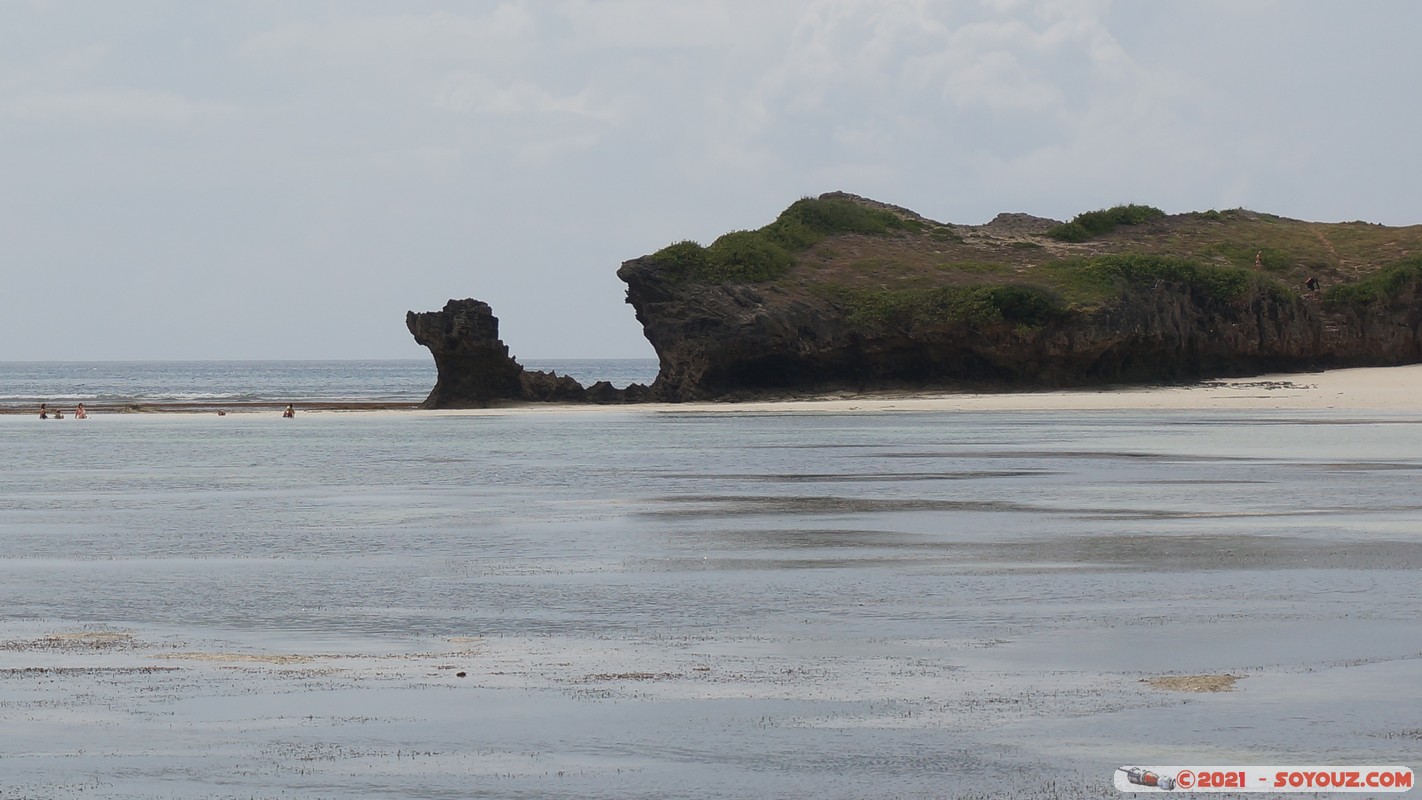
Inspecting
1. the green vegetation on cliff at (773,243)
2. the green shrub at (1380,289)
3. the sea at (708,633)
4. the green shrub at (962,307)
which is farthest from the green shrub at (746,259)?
the sea at (708,633)

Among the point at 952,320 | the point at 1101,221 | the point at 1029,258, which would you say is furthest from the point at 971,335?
the point at 1101,221

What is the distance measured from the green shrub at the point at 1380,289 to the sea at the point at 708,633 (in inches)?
1860

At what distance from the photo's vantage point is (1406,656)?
36.5ft

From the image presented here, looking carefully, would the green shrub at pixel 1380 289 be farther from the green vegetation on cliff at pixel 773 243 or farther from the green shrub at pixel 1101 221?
the green vegetation on cliff at pixel 773 243

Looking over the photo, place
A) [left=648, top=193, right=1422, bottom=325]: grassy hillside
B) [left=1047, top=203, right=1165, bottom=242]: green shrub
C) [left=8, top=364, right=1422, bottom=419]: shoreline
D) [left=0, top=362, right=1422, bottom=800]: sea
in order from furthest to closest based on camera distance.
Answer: [left=1047, top=203, right=1165, bottom=242]: green shrub
[left=648, top=193, right=1422, bottom=325]: grassy hillside
[left=8, top=364, right=1422, bottom=419]: shoreline
[left=0, top=362, right=1422, bottom=800]: sea

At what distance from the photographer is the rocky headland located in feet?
220

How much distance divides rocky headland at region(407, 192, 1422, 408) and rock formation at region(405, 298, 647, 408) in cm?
8

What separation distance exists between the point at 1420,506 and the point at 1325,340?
53986 millimetres

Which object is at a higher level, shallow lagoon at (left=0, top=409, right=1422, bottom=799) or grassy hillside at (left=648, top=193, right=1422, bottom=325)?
grassy hillside at (left=648, top=193, right=1422, bottom=325)

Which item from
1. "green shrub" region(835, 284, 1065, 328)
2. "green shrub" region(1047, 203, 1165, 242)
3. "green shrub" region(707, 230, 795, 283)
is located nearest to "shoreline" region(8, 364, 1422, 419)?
"green shrub" region(835, 284, 1065, 328)

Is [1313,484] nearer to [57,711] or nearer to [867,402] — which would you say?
[57,711]

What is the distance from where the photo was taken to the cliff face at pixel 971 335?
66.9 m

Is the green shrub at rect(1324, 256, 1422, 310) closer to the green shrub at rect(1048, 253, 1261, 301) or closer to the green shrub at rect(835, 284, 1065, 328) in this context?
the green shrub at rect(1048, 253, 1261, 301)

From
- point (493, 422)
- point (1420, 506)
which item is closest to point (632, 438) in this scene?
point (493, 422)
